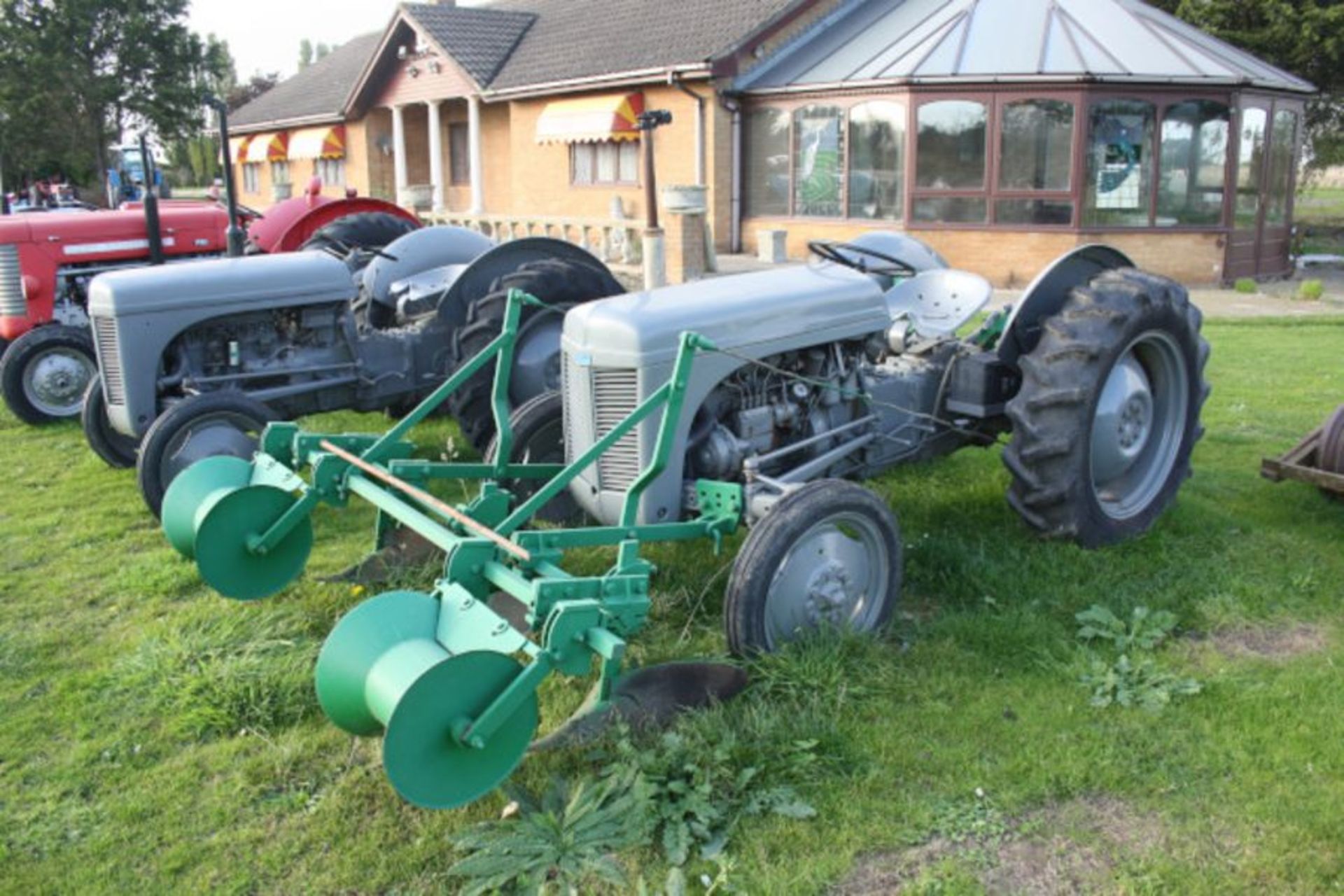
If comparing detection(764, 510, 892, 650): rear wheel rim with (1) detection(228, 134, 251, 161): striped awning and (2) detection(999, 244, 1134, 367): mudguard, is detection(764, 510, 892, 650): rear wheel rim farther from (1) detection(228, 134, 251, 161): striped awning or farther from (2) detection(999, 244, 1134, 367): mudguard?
(1) detection(228, 134, 251, 161): striped awning

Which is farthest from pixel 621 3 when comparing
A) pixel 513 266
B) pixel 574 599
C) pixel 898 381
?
pixel 574 599

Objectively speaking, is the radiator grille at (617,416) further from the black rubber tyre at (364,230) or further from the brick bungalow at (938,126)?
the brick bungalow at (938,126)

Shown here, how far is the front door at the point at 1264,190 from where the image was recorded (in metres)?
15.4

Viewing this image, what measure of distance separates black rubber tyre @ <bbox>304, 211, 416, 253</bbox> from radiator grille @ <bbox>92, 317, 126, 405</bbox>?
3010mm

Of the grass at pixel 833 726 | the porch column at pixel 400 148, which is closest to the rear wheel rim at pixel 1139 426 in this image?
the grass at pixel 833 726

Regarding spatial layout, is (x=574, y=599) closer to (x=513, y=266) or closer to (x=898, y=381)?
(x=898, y=381)

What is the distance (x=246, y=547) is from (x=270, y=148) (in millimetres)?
29010

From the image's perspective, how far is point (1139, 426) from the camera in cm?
521

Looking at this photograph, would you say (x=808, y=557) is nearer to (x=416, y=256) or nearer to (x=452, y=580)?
(x=452, y=580)

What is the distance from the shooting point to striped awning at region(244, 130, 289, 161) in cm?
3041

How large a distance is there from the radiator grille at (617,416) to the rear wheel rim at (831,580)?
2.12 ft

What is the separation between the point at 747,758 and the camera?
3344mm

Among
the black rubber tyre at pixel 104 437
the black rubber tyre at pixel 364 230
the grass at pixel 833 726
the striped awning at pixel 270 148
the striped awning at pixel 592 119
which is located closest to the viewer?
the grass at pixel 833 726

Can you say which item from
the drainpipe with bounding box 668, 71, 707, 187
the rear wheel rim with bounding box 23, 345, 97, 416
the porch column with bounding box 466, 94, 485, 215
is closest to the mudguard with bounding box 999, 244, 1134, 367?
the rear wheel rim with bounding box 23, 345, 97, 416
